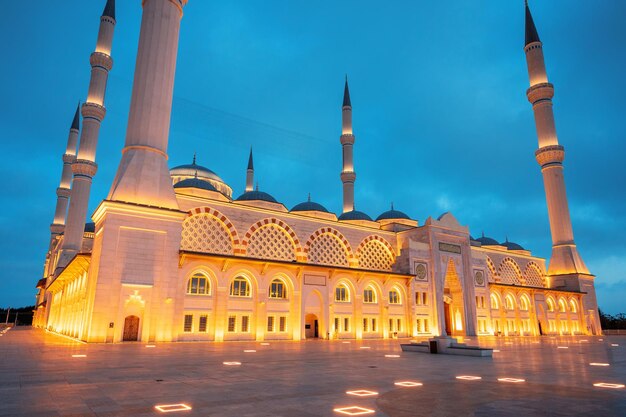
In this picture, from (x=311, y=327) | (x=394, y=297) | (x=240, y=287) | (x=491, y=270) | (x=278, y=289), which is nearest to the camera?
(x=240, y=287)

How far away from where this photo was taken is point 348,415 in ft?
14.6

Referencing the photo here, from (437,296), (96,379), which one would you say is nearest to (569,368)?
(96,379)

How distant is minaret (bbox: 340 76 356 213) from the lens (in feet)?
124

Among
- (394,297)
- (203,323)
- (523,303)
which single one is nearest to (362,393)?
(203,323)

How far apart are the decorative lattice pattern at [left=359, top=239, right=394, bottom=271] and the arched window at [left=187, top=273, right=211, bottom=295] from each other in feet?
37.1

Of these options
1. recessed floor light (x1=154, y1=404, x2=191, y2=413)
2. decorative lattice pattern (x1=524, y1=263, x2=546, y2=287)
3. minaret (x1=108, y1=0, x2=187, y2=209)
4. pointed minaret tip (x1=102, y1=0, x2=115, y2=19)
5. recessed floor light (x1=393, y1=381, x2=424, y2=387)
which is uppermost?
pointed minaret tip (x1=102, y1=0, x2=115, y2=19)

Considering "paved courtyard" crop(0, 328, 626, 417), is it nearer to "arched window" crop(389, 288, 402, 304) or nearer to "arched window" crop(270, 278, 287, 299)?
"arched window" crop(270, 278, 287, 299)

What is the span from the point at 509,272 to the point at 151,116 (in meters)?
32.8

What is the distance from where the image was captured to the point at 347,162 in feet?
128

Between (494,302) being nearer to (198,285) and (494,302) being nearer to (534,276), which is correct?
(534,276)

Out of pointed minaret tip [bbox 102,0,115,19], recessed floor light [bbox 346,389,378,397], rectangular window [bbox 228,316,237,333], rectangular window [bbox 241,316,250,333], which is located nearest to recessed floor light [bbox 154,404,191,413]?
recessed floor light [bbox 346,389,378,397]

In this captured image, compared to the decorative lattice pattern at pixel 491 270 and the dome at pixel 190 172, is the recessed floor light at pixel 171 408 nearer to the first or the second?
the dome at pixel 190 172

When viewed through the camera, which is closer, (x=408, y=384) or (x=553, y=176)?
(x=408, y=384)

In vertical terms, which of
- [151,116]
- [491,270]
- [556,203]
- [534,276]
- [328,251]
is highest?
[556,203]
